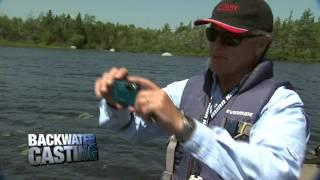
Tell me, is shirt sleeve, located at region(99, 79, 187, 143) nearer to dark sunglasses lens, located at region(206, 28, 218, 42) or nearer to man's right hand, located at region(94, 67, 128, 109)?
man's right hand, located at region(94, 67, 128, 109)

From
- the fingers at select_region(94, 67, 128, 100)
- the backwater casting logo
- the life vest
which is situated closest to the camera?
the fingers at select_region(94, 67, 128, 100)

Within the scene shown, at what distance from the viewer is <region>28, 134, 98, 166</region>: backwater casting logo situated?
342 centimetres

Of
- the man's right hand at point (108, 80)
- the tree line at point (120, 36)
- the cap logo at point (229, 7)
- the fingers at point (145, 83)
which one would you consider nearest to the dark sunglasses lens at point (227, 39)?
the cap logo at point (229, 7)

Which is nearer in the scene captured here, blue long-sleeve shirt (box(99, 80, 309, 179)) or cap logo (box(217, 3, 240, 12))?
blue long-sleeve shirt (box(99, 80, 309, 179))

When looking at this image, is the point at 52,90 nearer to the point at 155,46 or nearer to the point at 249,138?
the point at 249,138

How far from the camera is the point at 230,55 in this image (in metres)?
2.41

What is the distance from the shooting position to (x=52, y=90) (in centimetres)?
2656

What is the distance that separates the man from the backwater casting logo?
2.59 ft

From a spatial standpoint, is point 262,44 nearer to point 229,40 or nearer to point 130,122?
point 229,40

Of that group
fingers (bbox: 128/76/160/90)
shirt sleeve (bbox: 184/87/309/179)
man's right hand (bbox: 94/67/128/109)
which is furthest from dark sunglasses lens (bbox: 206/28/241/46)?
fingers (bbox: 128/76/160/90)

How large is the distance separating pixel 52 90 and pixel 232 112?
24827mm

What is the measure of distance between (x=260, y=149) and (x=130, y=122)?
90 cm

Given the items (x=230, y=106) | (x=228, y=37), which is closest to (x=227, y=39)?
(x=228, y=37)

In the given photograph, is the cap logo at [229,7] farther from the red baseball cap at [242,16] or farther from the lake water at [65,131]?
the lake water at [65,131]
